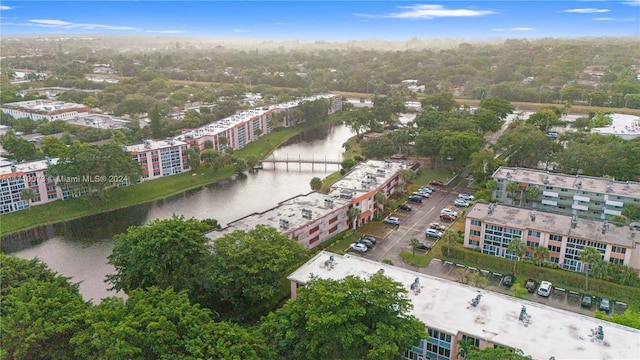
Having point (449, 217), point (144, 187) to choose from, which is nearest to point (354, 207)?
point (449, 217)

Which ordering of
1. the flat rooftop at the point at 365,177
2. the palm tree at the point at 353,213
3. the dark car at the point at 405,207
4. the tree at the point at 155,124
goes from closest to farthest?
the palm tree at the point at 353,213 → the flat rooftop at the point at 365,177 → the dark car at the point at 405,207 → the tree at the point at 155,124

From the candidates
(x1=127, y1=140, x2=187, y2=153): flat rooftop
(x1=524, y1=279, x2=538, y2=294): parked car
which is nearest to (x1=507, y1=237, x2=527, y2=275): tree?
(x1=524, y1=279, x2=538, y2=294): parked car

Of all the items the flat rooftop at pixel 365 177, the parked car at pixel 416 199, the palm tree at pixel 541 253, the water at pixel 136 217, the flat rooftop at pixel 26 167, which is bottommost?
the water at pixel 136 217

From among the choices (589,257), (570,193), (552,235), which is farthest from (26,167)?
(570,193)

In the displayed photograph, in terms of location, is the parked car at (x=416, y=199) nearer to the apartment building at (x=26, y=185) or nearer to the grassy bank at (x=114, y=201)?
the grassy bank at (x=114, y=201)

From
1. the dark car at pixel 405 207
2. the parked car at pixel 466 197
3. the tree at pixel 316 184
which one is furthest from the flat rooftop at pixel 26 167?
the parked car at pixel 466 197

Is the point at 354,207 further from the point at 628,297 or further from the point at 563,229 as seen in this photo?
the point at 628,297

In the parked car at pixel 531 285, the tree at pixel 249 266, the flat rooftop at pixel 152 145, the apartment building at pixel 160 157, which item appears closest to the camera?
the tree at pixel 249 266
